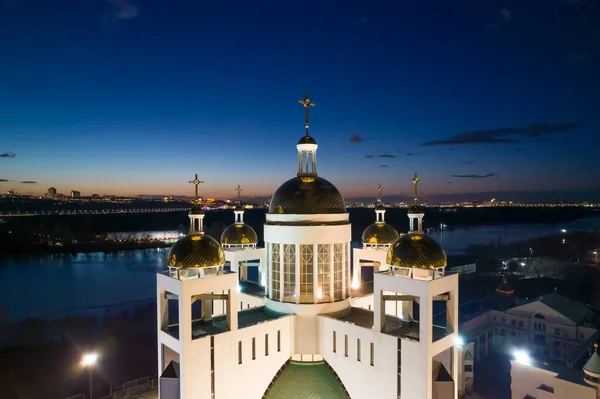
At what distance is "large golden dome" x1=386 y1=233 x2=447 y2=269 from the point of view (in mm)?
13984

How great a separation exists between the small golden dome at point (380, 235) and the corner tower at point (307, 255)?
268 inches

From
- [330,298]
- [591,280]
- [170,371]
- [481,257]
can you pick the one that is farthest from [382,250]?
[481,257]

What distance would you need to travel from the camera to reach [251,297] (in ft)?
64.3

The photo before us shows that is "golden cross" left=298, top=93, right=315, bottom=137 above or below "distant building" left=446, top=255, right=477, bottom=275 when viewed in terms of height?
above

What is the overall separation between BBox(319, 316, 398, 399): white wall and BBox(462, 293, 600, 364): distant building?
2519cm

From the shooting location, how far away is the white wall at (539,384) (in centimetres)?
2200

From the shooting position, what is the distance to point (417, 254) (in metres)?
14.1

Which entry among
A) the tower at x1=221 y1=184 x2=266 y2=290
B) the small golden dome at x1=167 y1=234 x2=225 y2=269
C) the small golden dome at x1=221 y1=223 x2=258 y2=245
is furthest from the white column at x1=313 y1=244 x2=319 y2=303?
the small golden dome at x1=221 y1=223 x2=258 y2=245

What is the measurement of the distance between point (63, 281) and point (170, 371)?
205ft

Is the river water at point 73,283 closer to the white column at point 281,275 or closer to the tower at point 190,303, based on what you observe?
the tower at point 190,303

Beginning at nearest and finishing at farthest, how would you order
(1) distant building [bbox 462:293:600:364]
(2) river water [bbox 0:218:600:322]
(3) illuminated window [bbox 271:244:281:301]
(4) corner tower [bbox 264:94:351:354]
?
(4) corner tower [bbox 264:94:351:354], (3) illuminated window [bbox 271:244:281:301], (1) distant building [bbox 462:293:600:364], (2) river water [bbox 0:218:600:322]

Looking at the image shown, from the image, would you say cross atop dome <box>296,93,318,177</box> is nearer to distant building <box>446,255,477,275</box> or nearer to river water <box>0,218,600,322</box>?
river water <box>0,218,600,322</box>

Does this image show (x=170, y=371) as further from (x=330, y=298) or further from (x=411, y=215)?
(x=411, y=215)

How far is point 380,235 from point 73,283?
59.4 meters
